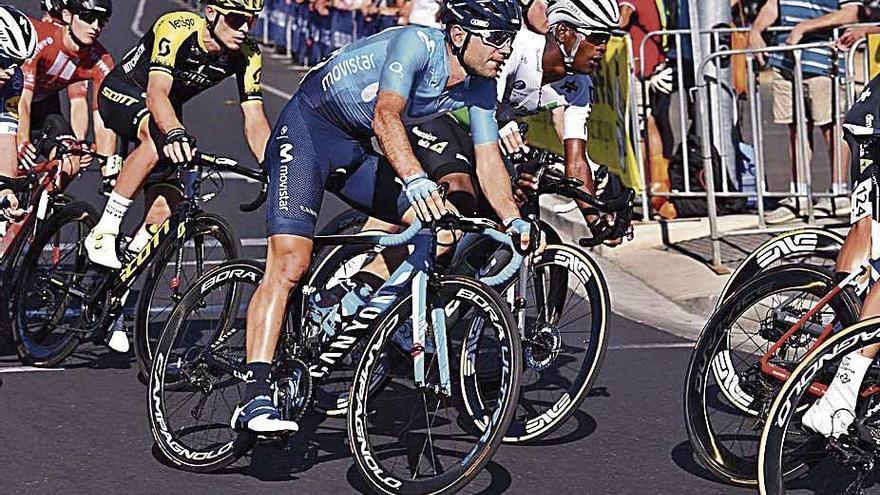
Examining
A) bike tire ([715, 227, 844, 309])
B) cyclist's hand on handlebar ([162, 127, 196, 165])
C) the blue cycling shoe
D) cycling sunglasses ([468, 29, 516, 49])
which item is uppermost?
cycling sunglasses ([468, 29, 516, 49])

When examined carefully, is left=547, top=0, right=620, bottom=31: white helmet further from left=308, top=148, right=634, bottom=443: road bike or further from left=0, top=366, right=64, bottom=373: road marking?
left=0, top=366, right=64, bottom=373: road marking

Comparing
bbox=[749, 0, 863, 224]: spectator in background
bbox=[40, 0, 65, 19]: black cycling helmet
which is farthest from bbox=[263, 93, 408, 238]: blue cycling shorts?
bbox=[749, 0, 863, 224]: spectator in background

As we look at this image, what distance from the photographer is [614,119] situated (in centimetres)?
1248

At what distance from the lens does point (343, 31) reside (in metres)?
25.6

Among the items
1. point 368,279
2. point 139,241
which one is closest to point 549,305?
point 368,279

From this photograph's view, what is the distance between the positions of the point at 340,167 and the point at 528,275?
1.01 m

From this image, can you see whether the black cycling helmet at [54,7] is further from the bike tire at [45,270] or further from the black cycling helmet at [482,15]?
the black cycling helmet at [482,15]

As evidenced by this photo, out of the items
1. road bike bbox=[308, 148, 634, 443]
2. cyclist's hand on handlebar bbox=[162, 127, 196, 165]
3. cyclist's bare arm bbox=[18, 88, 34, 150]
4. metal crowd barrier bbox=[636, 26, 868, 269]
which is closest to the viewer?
road bike bbox=[308, 148, 634, 443]

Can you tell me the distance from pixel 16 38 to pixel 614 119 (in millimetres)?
5365

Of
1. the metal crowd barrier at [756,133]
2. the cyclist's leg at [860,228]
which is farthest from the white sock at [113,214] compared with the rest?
the metal crowd barrier at [756,133]

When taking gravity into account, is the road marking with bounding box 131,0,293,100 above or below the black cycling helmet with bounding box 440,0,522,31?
below

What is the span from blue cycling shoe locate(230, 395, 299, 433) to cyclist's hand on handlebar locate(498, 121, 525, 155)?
6.81 feet

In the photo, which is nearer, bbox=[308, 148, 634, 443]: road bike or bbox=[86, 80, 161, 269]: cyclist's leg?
bbox=[308, 148, 634, 443]: road bike

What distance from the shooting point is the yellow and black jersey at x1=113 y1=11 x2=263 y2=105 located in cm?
806
